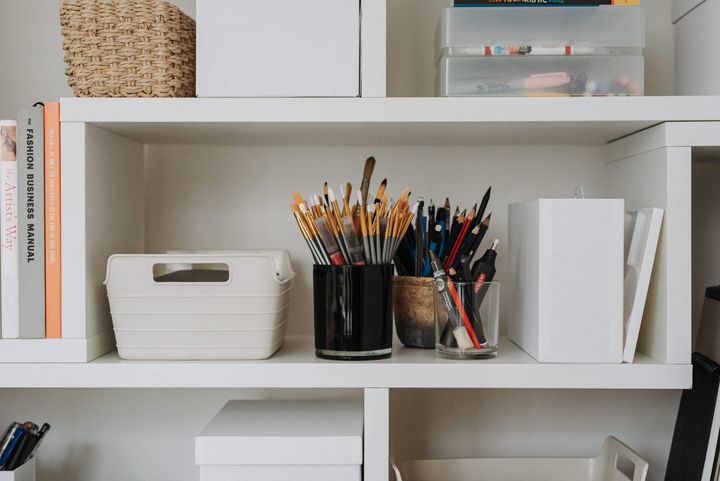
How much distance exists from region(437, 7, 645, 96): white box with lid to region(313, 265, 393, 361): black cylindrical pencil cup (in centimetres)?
26

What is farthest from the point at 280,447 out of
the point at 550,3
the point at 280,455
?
the point at 550,3

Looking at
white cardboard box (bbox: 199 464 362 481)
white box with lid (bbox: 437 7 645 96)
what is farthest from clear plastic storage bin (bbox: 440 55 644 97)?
white cardboard box (bbox: 199 464 362 481)

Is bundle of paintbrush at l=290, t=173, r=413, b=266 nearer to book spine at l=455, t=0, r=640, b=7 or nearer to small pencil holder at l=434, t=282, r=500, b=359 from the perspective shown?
small pencil holder at l=434, t=282, r=500, b=359

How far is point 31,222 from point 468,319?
0.54m

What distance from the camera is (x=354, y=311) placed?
854 mm

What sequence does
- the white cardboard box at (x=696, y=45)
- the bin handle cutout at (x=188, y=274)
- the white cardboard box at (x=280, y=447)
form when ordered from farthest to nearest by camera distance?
the bin handle cutout at (x=188, y=274) < the white cardboard box at (x=696, y=45) < the white cardboard box at (x=280, y=447)

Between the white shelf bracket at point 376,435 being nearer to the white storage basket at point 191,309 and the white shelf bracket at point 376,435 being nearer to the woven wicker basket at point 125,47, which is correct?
the white storage basket at point 191,309

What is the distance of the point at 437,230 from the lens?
0.95m

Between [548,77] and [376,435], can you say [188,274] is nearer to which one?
[376,435]

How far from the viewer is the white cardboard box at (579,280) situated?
823mm

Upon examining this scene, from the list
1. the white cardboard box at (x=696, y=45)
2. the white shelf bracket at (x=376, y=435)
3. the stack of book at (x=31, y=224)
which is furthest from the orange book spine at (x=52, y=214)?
the white cardboard box at (x=696, y=45)

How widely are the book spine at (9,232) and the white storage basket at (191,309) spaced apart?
11 cm

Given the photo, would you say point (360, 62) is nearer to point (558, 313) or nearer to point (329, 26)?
point (329, 26)

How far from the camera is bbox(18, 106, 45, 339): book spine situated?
83 centimetres
